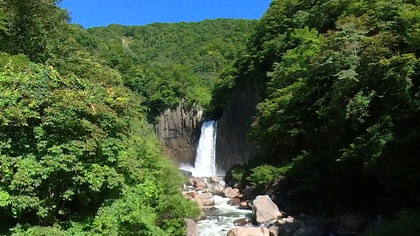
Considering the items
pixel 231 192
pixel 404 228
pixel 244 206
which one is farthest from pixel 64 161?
pixel 231 192

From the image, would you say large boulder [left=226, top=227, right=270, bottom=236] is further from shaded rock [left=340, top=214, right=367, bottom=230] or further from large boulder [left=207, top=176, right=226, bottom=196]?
large boulder [left=207, top=176, right=226, bottom=196]

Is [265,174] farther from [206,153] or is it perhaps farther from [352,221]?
[206,153]

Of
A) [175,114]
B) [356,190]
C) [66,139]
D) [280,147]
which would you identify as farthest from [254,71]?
[66,139]

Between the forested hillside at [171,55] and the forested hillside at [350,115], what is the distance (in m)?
17.7

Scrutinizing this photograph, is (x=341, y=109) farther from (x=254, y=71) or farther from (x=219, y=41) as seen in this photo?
(x=219, y=41)

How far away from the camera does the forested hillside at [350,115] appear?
50.1 feet

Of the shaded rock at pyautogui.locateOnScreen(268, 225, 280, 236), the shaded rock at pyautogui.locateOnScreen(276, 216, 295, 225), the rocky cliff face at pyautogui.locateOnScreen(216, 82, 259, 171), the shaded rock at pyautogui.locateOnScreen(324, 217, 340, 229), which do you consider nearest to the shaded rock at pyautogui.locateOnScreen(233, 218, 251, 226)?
the shaded rock at pyautogui.locateOnScreen(276, 216, 295, 225)

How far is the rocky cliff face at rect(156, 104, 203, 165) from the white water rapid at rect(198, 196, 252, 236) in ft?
84.1

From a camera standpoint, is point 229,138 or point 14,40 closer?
point 14,40

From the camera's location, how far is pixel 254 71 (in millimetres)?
40969

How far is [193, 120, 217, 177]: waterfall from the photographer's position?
157 feet

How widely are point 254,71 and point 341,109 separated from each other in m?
22.3

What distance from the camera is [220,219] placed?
2331cm

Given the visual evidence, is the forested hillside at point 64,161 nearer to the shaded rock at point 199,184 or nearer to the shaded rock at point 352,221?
the shaded rock at point 352,221
